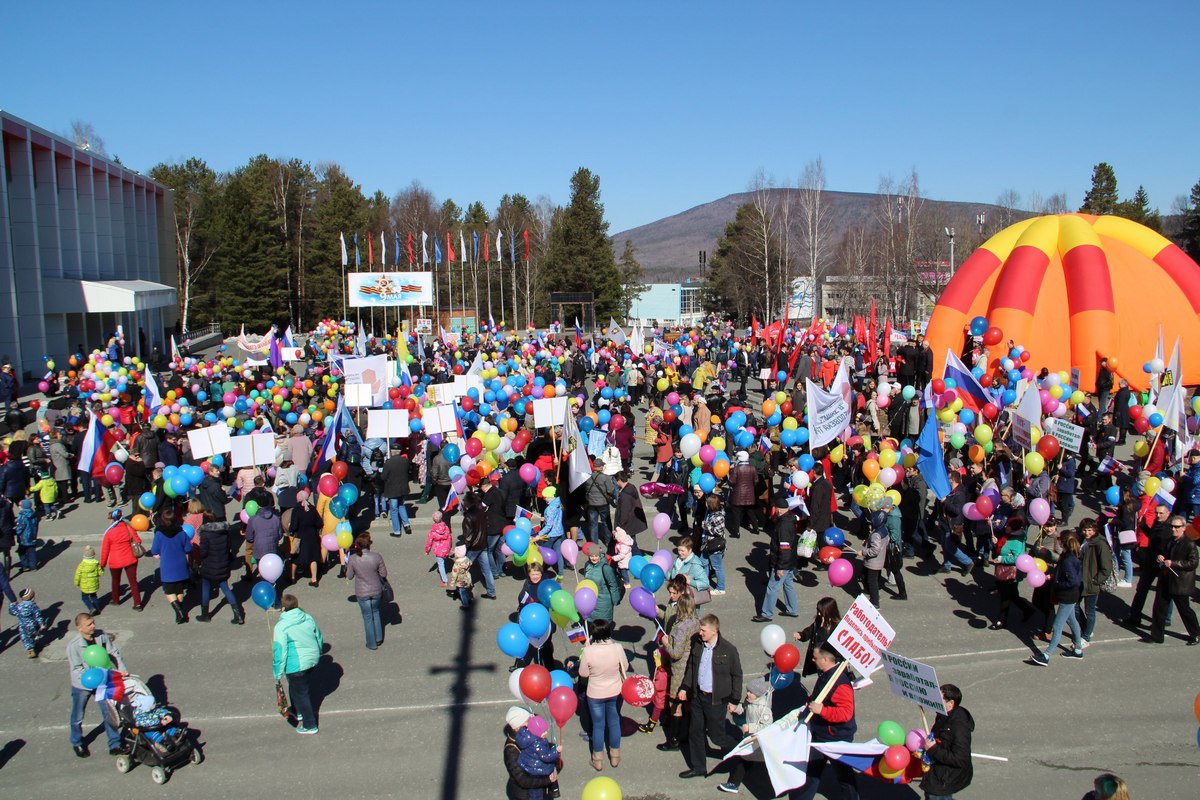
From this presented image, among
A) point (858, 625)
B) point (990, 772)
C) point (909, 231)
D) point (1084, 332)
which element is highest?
point (909, 231)

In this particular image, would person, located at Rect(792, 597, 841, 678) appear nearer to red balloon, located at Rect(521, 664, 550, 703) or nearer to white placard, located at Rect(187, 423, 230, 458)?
red balloon, located at Rect(521, 664, 550, 703)

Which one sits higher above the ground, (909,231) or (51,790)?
(909,231)

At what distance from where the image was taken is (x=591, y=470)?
11.4m

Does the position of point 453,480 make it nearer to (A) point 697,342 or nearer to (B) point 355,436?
(B) point 355,436

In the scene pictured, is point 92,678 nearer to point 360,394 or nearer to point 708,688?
point 708,688

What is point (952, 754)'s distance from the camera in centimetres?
563

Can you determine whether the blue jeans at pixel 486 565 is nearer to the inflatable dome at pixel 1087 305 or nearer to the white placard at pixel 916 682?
the white placard at pixel 916 682

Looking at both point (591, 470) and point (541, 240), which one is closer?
point (591, 470)

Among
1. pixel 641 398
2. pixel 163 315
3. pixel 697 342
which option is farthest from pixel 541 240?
pixel 641 398

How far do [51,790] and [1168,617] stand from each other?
10288 mm

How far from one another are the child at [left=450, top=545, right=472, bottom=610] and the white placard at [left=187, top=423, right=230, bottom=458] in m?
5.52

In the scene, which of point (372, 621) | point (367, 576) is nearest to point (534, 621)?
point (367, 576)

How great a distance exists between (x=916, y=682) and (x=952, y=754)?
47 cm

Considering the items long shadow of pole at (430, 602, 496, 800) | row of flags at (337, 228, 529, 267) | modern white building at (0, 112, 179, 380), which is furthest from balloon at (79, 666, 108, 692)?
row of flags at (337, 228, 529, 267)
